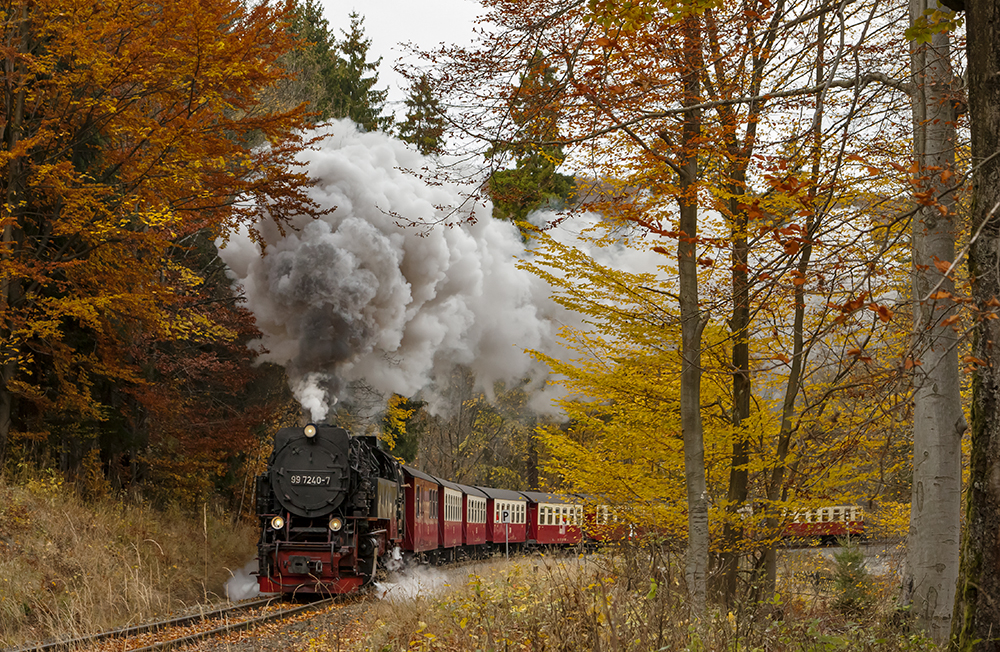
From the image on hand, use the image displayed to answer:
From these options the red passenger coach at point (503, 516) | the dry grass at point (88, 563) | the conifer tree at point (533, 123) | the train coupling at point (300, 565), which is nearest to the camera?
the conifer tree at point (533, 123)

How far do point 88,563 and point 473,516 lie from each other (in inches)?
463

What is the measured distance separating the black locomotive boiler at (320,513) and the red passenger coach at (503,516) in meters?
9.17

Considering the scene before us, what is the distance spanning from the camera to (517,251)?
80.2ft

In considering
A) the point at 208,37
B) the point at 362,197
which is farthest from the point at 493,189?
the point at 362,197

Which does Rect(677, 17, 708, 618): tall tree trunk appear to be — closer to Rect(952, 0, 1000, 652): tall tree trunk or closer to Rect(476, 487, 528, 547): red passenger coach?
Rect(952, 0, 1000, 652): tall tree trunk

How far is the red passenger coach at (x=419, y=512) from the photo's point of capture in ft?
52.2

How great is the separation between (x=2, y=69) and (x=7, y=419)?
17.0 ft

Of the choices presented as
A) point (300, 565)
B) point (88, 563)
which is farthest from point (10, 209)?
point (300, 565)

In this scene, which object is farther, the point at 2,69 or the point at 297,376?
the point at 297,376

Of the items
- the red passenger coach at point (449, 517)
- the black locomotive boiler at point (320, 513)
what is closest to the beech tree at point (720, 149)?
the black locomotive boiler at point (320, 513)

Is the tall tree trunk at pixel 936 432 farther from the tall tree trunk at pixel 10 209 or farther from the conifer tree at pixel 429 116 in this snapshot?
the tall tree trunk at pixel 10 209

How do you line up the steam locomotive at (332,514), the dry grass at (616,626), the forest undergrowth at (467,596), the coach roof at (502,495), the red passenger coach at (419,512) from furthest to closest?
the coach roof at (502,495) → the red passenger coach at (419,512) → the steam locomotive at (332,514) → the forest undergrowth at (467,596) → the dry grass at (616,626)

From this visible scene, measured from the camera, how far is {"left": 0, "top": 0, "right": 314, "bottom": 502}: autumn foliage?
11.9 metres

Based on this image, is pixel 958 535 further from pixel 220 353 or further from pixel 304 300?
pixel 220 353
